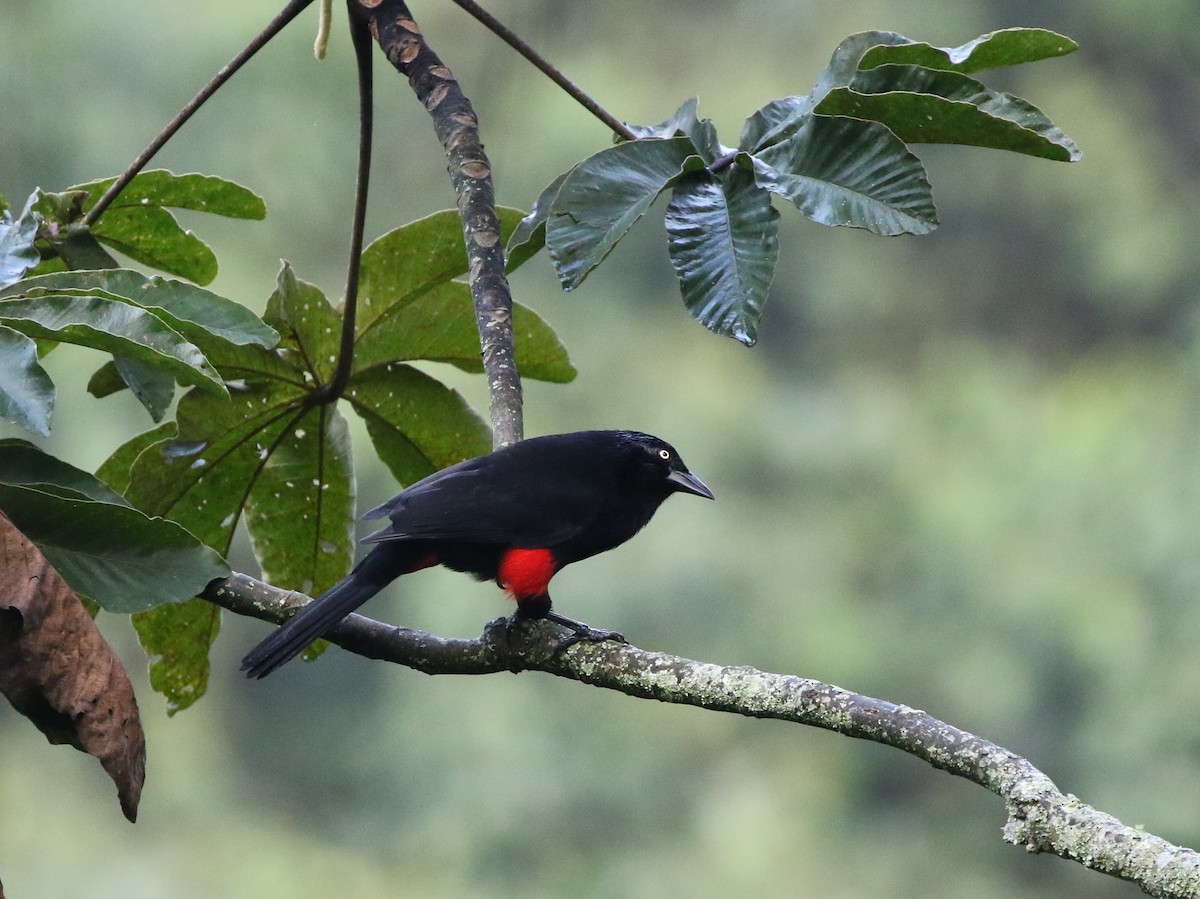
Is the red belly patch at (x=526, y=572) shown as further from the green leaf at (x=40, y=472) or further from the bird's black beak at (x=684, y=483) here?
the green leaf at (x=40, y=472)

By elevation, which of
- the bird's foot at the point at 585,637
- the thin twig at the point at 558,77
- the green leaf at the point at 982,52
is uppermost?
the green leaf at the point at 982,52

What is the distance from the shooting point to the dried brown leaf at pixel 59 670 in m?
1.79

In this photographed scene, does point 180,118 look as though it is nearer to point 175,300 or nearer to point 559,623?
point 175,300

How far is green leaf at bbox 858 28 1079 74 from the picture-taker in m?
2.28

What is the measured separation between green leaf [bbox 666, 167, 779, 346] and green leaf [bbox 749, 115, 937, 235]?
0.05 meters

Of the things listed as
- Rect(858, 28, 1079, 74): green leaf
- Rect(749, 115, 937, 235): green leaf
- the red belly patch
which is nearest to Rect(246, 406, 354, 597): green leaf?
the red belly patch

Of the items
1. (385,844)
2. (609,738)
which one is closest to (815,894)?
(609,738)

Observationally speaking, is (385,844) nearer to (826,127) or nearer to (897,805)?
(897,805)

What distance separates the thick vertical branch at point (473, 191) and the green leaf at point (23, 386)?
83cm

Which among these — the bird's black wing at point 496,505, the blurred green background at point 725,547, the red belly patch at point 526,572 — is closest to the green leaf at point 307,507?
the bird's black wing at point 496,505

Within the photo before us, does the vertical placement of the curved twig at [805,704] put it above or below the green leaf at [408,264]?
below

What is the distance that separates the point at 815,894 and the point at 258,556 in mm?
9767

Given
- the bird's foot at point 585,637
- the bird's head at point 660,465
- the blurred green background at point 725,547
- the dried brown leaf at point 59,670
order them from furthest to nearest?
the blurred green background at point 725,547 < the bird's head at point 660,465 < the bird's foot at point 585,637 < the dried brown leaf at point 59,670

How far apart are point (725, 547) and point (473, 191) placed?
982cm
